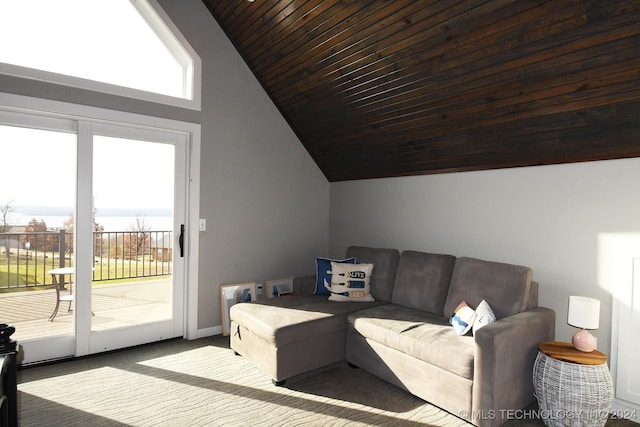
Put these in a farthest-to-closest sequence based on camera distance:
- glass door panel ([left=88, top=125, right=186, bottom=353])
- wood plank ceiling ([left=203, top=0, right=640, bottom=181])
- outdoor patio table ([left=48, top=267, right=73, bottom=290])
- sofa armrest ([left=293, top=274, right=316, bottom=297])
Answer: sofa armrest ([left=293, top=274, right=316, bottom=297]) < glass door panel ([left=88, top=125, right=186, bottom=353]) < outdoor patio table ([left=48, top=267, right=73, bottom=290]) < wood plank ceiling ([left=203, top=0, right=640, bottom=181])

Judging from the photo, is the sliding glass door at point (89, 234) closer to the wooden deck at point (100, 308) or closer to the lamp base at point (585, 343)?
the wooden deck at point (100, 308)

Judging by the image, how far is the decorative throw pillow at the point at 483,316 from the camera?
252cm

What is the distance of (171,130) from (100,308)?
177 centimetres

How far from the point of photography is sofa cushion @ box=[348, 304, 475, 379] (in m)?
2.38

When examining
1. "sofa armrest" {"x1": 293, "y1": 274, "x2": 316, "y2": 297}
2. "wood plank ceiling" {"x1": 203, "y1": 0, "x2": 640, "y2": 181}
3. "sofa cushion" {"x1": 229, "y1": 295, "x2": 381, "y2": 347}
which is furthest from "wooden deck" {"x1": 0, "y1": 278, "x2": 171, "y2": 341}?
"wood plank ceiling" {"x1": 203, "y1": 0, "x2": 640, "y2": 181}

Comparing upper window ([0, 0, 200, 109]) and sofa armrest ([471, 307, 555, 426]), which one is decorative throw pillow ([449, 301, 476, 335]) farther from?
upper window ([0, 0, 200, 109])

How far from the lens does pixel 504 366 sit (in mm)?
2305

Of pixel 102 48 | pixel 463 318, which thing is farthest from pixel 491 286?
pixel 102 48

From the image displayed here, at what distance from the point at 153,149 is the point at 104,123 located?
468 millimetres

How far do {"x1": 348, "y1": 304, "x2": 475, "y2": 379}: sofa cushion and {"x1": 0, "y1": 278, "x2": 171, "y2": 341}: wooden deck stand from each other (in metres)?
1.97

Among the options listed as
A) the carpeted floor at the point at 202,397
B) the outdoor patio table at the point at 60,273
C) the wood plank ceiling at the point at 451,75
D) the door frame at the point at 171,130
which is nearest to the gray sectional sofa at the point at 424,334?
the carpeted floor at the point at 202,397

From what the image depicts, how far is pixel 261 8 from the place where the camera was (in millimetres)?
3379

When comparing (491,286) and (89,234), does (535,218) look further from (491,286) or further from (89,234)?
(89,234)

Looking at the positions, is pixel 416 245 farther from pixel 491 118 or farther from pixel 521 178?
pixel 491 118
